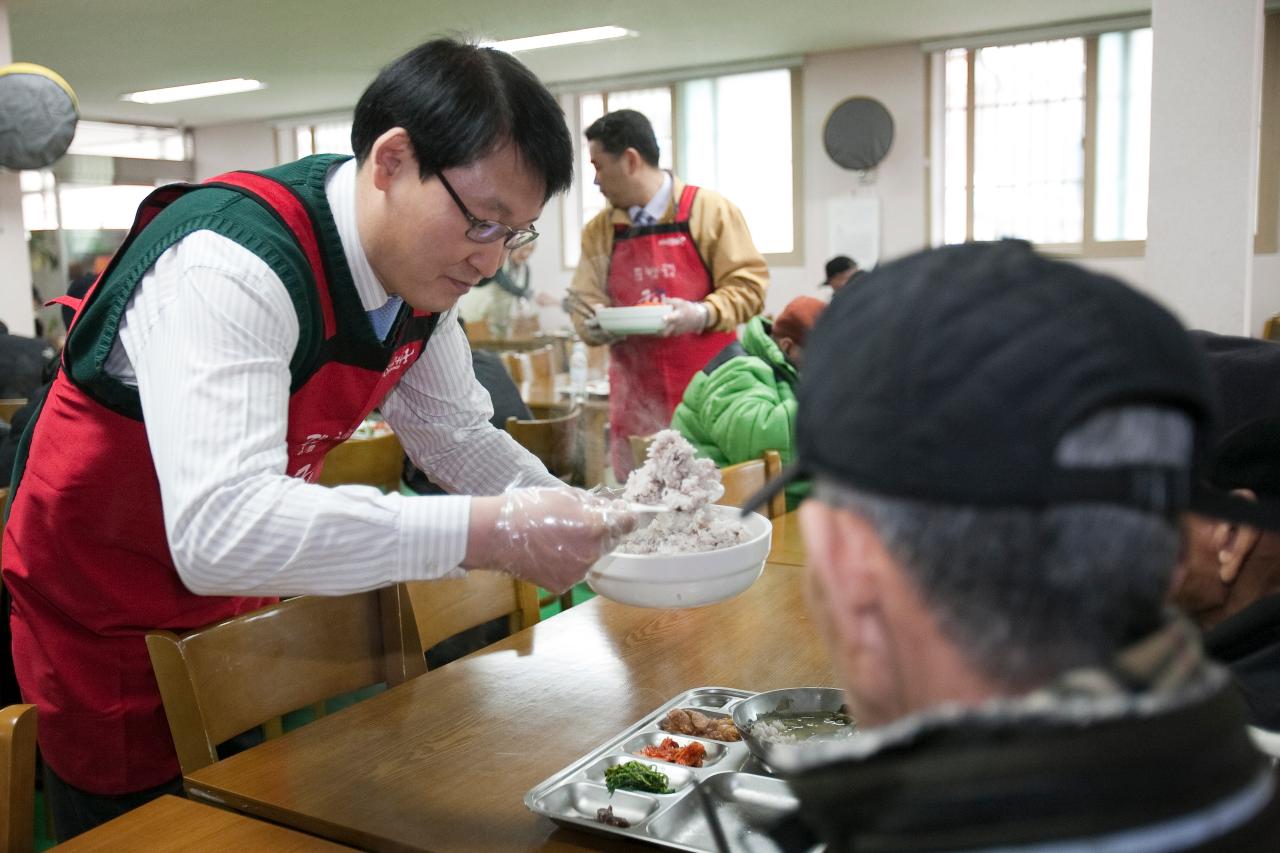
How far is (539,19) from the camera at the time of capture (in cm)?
769

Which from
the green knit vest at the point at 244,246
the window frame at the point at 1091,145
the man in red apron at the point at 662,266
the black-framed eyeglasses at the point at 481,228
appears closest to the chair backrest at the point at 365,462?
the man in red apron at the point at 662,266

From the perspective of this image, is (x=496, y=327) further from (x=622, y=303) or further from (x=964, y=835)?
(x=964, y=835)

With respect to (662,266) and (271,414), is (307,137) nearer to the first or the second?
(662,266)

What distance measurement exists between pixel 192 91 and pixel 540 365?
5.55 m

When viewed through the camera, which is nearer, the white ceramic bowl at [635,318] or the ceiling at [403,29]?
the white ceramic bowl at [635,318]

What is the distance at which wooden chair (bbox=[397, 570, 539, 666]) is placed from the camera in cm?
204

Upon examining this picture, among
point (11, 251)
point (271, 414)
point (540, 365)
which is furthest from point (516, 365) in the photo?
point (271, 414)

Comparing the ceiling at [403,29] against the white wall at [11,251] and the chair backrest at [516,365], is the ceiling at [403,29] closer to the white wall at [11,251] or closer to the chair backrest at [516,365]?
the white wall at [11,251]

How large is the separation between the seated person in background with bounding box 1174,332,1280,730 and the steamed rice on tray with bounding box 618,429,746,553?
64 centimetres

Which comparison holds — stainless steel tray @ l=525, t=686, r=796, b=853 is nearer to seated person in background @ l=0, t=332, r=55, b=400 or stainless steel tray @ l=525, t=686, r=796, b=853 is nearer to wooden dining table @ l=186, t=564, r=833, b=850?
wooden dining table @ l=186, t=564, r=833, b=850

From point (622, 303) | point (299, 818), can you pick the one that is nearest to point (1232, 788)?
point (299, 818)

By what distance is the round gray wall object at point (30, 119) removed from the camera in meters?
5.91

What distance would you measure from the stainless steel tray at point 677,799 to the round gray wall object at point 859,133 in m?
8.14

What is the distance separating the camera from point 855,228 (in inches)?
364
